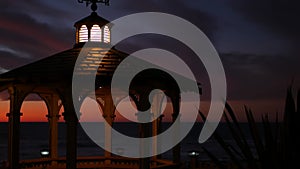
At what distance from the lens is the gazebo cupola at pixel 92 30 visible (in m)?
15.9

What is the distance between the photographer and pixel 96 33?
16.0 metres

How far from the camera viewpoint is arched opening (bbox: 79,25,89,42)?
15977 millimetres

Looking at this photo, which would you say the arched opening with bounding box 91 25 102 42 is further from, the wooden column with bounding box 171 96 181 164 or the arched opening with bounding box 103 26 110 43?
the wooden column with bounding box 171 96 181 164

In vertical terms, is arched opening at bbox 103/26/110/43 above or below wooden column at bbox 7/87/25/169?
above

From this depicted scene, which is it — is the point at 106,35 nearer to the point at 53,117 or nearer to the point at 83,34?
the point at 83,34

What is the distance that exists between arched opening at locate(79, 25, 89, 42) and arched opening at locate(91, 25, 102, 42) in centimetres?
20

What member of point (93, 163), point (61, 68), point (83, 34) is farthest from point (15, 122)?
point (93, 163)

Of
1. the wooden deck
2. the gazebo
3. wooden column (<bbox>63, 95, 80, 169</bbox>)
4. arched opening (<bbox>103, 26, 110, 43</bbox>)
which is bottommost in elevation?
the wooden deck

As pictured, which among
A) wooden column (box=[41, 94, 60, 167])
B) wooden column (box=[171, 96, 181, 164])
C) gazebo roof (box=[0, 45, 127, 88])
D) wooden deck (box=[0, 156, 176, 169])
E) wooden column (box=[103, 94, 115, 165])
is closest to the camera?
gazebo roof (box=[0, 45, 127, 88])

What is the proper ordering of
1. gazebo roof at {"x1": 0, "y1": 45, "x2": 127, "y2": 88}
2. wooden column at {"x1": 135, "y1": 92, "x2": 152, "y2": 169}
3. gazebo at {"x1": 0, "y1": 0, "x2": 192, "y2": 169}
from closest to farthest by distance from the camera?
gazebo at {"x1": 0, "y1": 0, "x2": 192, "y2": 169}, gazebo roof at {"x1": 0, "y1": 45, "x2": 127, "y2": 88}, wooden column at {"x1": 135, "y1": 92, "x2": 152, "y2": 169}

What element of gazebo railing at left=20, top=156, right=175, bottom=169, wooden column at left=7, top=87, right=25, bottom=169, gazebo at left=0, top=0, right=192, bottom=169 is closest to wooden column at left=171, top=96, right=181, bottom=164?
gazebo at left=0, top=0, right=192, bottom=169

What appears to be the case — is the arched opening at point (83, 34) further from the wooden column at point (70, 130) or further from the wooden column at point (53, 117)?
the wooden column at point (70, 130)

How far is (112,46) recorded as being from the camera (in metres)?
16.0

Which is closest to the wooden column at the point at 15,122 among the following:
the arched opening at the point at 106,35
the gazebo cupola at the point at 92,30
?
the gazebo cupola at the point at 92,30
